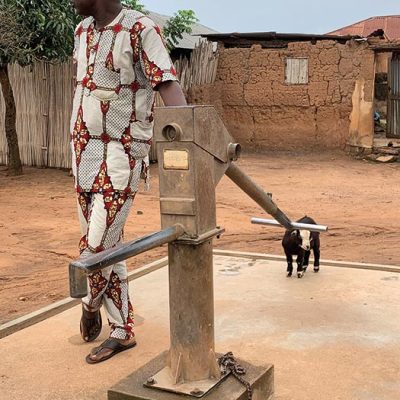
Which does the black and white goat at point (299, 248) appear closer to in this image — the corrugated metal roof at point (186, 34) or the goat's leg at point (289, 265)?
the goat's leg at point (289, 265)

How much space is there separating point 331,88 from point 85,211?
11.5m

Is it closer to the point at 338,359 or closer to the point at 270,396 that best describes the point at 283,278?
the point at 338,359

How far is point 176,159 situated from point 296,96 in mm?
12356

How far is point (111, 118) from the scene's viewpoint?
9.61 ft

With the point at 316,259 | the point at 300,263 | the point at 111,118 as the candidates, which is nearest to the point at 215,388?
the point at 111,118

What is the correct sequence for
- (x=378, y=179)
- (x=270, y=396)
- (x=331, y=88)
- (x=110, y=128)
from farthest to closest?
1. (x=331, y=88)
2. (x=378, y=179)
3. (x=110, y=128)
4. (x=270, y=396)

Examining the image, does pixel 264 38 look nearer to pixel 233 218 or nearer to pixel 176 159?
pixel 233 218

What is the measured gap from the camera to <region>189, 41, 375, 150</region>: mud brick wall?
529 inches

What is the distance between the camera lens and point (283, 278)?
4492 millimetres

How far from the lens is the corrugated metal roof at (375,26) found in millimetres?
21375

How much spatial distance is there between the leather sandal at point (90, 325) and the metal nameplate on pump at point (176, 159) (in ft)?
4.34

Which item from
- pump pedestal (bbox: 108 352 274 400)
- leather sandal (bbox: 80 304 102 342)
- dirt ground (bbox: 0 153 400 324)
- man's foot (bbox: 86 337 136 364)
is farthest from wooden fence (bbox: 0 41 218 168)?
pump pedestal (bbox: 108 352 274 400)

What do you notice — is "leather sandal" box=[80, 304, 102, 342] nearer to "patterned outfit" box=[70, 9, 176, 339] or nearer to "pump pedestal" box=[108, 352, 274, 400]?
"patterned outfit" box=[70, 9, 176, 339]

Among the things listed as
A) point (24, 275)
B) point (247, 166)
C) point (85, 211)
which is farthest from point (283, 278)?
point (247, 166)
